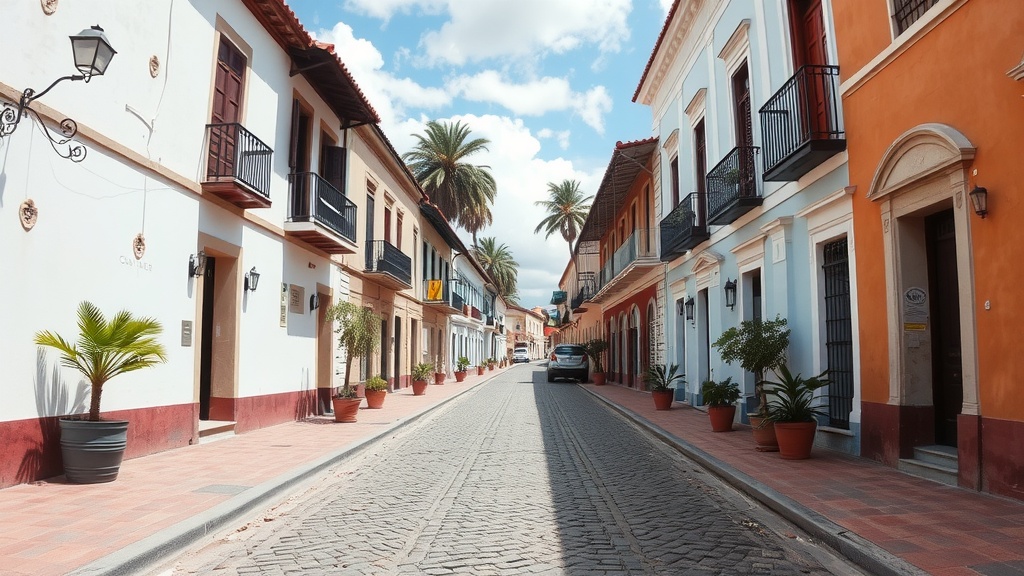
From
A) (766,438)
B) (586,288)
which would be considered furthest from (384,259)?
(586,288)

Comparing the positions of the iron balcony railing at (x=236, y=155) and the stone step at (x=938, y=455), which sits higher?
the iron balcony railing at (x=236, y=155)

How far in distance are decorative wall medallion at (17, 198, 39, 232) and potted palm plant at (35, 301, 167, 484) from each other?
99 cm

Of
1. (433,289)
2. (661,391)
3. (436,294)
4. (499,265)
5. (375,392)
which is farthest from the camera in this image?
(499,265)

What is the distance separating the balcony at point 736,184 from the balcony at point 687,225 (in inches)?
67.6

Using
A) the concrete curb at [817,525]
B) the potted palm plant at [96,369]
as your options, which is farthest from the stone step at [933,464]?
the potted palm plant at [96,369]

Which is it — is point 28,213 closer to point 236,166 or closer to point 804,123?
point 236,166

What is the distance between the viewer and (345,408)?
42.3 ft

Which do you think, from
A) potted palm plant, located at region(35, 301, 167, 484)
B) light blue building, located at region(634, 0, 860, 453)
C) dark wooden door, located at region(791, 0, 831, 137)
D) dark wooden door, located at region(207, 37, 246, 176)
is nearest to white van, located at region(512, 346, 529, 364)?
light blue building, located at region(634, 0, 860, 453)

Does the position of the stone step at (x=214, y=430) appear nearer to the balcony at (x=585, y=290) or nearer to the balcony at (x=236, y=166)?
the balcony at (x=236, y=166)

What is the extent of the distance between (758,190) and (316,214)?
801cm

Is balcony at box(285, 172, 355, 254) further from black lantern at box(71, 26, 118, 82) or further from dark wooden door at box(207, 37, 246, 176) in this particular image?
black lantern at box(71, 26, 118, 82)

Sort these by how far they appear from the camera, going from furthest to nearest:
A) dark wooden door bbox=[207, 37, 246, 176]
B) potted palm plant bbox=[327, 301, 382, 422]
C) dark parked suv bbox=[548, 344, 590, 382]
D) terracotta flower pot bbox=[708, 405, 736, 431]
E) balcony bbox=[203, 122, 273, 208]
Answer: dark parked suv bbox=[548, 344, 590, 382] → potted palm plant bbox=[327, 301, 382, 422] → terracotta flower pot bbox=[708, 405, 736, 431] → dark wooden door bbox=[207, 37, 246, 176] → balcony bbox=[203, 122, 273, 208]

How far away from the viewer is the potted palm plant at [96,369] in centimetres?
663

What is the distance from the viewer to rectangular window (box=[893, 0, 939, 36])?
7.41 metres
